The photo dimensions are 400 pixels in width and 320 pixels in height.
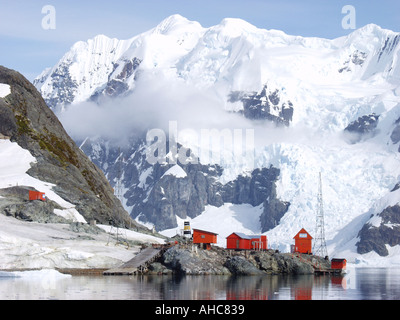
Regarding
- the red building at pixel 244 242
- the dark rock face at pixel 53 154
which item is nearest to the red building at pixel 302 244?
the red building at pixel 244 242

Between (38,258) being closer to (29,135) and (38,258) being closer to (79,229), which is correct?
(79,229)

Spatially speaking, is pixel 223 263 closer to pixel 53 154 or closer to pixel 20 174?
pixel 20 174

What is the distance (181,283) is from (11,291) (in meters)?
25.9

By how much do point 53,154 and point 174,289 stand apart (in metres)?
83.0

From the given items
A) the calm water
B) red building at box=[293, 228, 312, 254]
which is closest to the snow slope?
the calm water

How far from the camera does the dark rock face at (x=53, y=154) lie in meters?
157

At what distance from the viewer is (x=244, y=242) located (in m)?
151

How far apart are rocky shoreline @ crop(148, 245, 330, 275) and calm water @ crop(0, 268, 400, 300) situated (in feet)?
27.9

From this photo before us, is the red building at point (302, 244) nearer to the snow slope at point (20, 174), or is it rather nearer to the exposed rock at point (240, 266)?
the exposed rock at point (240, 266)

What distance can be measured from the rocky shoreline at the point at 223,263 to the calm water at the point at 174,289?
8.51 meters

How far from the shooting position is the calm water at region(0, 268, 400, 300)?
80688mm

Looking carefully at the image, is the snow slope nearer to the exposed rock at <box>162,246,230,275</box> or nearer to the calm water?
the exposed rock at <box>162,246,230,275</box>

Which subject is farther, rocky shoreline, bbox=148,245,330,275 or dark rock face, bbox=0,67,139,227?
dark rock face, bbox=0,67,139,227

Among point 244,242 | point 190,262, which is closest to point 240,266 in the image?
point 190,262
